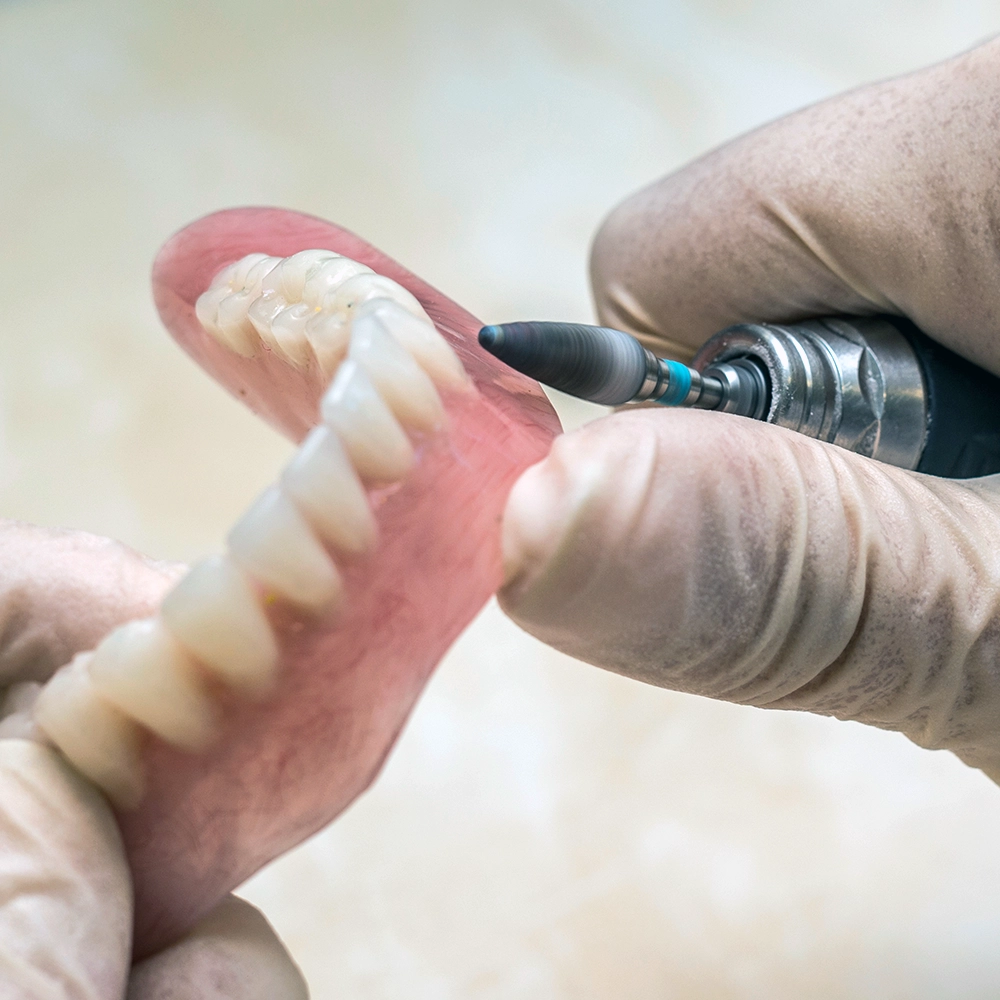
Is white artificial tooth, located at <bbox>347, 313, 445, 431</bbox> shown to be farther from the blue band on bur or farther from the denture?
the blue band on bur

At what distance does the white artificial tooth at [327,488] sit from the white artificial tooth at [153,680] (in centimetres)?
11

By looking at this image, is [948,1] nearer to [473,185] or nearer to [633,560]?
[473,185]

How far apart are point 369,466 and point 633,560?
0.52 ft

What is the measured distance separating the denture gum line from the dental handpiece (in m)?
0.18

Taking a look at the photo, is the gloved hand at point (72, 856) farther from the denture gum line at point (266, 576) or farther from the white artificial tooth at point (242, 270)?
the white artificial tooth at point (242, 270)

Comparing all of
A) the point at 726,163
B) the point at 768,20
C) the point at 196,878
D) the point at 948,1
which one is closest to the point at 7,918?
the point at 196,878

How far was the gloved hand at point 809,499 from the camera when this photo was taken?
0.60 metres

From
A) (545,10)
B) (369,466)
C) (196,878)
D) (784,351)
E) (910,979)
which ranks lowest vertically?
(910,979)

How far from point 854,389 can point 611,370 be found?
276 millimetres

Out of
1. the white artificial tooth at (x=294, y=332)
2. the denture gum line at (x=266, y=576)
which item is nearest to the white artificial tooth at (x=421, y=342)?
the denture gum line at (x=266, y=576)

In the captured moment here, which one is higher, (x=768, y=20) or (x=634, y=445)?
(x=768, y=20)

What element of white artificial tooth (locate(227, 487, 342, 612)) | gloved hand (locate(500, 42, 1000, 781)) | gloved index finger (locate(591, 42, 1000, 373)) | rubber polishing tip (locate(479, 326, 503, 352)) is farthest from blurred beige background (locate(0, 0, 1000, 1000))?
white artificial tooth (locate(227, 487, 342, 612))

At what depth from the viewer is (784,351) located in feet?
2.77

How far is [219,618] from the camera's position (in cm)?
54
